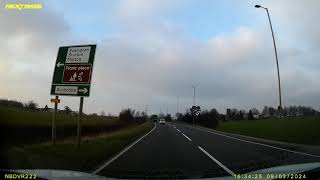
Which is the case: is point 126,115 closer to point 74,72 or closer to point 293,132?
point 293,132

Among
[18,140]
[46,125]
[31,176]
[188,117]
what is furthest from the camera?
[188,117]

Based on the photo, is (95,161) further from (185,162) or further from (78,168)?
(185,162)

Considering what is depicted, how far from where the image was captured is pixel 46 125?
3988 cm

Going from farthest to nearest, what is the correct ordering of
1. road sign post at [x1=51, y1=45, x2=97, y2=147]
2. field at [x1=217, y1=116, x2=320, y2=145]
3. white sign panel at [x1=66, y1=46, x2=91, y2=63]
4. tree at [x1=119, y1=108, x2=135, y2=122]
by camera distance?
tree at [x1=119, y1=108, x2=135, y2=122], field at [x1=217, y1=116, x2=320, y2=145], white sign panel at [x1=66, y1=46, x2=91, y2=63], road sign post at [x1=51, y1=45, x2=97, y2=147]

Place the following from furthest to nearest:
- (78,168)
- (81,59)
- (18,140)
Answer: (18,140) → (81,59) → (78,168)

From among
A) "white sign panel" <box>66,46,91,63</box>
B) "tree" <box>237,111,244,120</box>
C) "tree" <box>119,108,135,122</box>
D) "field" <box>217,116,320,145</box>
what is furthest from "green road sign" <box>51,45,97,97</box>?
"tree" <box>237,111,244,120</box>

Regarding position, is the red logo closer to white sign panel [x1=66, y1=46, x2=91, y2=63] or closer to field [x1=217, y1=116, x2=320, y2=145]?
white sign panel [x1=66, y1=46, x2=91, y2=63]

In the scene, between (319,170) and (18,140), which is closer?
(319,170)

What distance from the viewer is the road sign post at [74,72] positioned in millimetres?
21569

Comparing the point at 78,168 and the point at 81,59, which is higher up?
the point at 81,59

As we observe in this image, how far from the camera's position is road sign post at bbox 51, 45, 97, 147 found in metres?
21.6

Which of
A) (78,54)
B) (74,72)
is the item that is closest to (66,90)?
(74,72)

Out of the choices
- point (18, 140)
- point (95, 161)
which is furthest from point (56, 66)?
point (95, 161)

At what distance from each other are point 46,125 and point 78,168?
26445mm
